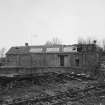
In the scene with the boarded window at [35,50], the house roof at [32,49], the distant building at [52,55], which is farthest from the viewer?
the boarded window at [35,50]

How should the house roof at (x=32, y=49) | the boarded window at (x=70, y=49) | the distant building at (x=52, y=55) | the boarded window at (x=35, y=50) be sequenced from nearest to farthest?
the distant building at (x=52, y=55) → the boarded window at (x=70, y=49) → the house roof at (x=32, y=49) → the boarded window at (x=35, y=50)

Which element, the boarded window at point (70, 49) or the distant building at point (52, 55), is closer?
the distant building at point (52, 55)

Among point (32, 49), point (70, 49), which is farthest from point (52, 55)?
point (32, 49)

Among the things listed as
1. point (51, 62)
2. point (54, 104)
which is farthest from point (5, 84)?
point (51, 62)

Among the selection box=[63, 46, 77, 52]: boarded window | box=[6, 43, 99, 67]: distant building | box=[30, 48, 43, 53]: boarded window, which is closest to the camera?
box=[6, 43, 99, 67]: distant building

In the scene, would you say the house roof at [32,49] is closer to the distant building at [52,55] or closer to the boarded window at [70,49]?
the distant building at [52,55]

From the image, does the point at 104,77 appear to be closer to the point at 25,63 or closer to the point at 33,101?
the point at 33,101

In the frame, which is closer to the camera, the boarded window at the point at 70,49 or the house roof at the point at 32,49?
the boarded window at the point at 70,49

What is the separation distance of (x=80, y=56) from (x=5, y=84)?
21254 mm

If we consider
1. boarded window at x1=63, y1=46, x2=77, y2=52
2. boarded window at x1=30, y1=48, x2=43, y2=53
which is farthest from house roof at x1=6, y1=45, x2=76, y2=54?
boarded window at x1=63, y1=46, x2=77, y2=52

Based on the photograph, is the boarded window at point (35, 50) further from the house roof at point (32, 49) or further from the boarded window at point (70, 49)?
the boarded window at point (70, 49)

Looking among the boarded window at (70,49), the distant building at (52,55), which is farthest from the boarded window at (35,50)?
the boarded window at (70,49)

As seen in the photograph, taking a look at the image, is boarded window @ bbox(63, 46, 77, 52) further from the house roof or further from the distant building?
the house roof

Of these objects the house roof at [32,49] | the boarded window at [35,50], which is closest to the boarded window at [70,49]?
the house roof at [32,49]
